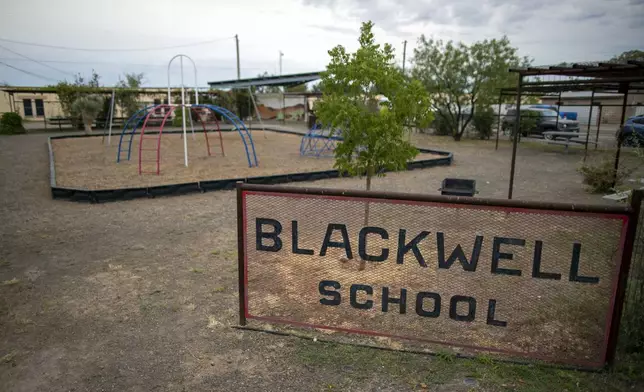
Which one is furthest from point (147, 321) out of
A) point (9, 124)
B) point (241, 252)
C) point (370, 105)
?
point (9, 124)

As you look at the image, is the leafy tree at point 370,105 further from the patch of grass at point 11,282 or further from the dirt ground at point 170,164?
the dirt ground at point 170,164

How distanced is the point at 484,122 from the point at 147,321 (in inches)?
941

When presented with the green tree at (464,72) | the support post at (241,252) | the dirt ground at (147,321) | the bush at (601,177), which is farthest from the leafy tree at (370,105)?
the green tree at (464,72)

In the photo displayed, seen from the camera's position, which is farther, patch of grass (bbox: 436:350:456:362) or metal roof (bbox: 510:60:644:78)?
metal roof (bbox: 510:60:644:78)

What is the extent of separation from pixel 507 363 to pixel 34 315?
4737mm

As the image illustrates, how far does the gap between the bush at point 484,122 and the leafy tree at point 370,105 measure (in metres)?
20.2

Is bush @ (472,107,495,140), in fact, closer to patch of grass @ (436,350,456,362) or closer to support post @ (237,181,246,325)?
patch of grass @ (436,350,456,362)

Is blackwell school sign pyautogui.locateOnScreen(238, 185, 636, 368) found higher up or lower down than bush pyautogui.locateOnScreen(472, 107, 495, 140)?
lower down

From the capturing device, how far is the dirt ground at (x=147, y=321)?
352 cm

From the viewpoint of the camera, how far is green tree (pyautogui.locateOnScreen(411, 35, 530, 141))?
2211 cm

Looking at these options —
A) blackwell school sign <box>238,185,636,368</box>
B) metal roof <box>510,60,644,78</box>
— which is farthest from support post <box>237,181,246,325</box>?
metal roof <box>510,60,644,78</box>

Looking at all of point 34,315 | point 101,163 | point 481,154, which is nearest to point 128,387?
point 34,315

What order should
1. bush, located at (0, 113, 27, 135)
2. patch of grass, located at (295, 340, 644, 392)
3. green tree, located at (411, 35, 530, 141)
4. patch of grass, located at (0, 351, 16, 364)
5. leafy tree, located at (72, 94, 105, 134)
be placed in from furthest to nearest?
leafy tree, located at (72, 94, 105, 134), bush, located at (0, 113, 27, 135), green tree, located at (411, 35, 530, 141), patch of grass, located at (0, 351, 16, 364), patch of grass, located at (295, 340, 644, 392)

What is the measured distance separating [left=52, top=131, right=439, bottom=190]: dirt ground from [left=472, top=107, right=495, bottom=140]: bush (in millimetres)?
9321
